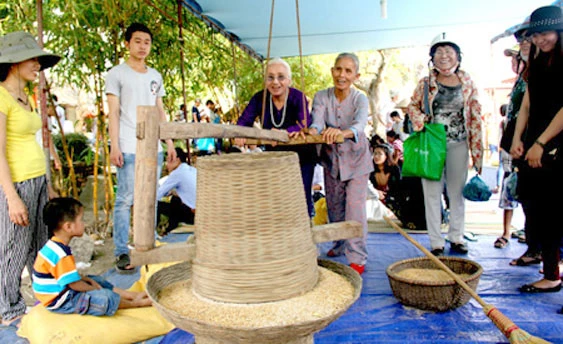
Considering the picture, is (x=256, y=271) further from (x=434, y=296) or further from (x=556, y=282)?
(x=556, y=282)

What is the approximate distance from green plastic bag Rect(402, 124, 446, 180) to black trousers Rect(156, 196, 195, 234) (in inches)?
102

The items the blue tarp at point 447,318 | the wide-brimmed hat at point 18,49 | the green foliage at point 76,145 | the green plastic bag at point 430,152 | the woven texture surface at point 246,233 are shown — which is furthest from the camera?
the green foliage at point 76,145

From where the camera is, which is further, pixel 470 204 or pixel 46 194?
pixel 470 204

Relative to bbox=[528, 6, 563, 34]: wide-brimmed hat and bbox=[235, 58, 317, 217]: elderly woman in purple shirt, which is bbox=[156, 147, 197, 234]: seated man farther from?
bbox=[528, 6, 563, 34]: wide-brimmed hat

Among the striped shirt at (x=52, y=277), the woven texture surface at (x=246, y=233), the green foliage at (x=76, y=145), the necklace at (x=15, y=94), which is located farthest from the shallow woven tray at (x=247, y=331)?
the green foliage at (x=76, y=145)

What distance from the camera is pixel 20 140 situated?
105 inches

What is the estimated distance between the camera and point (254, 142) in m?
2.29

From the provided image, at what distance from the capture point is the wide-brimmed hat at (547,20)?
269 centimetres

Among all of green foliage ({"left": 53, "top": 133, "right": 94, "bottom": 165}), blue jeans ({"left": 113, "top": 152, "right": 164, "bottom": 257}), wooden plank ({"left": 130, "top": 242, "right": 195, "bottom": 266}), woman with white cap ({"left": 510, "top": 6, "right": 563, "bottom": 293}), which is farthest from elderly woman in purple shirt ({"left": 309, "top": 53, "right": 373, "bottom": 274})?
green foliage ({"left": 53, "top": 133, "right": 94, "bottom": 165})

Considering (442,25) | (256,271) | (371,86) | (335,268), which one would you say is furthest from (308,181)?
(371,86)

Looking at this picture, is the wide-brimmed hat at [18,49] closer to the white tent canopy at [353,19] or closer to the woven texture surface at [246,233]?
the woven texture surface at [246,233]

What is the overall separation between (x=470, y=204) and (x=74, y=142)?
6251 mm

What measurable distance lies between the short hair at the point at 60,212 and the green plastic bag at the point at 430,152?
8.35 feet

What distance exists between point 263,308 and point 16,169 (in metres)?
1.93
